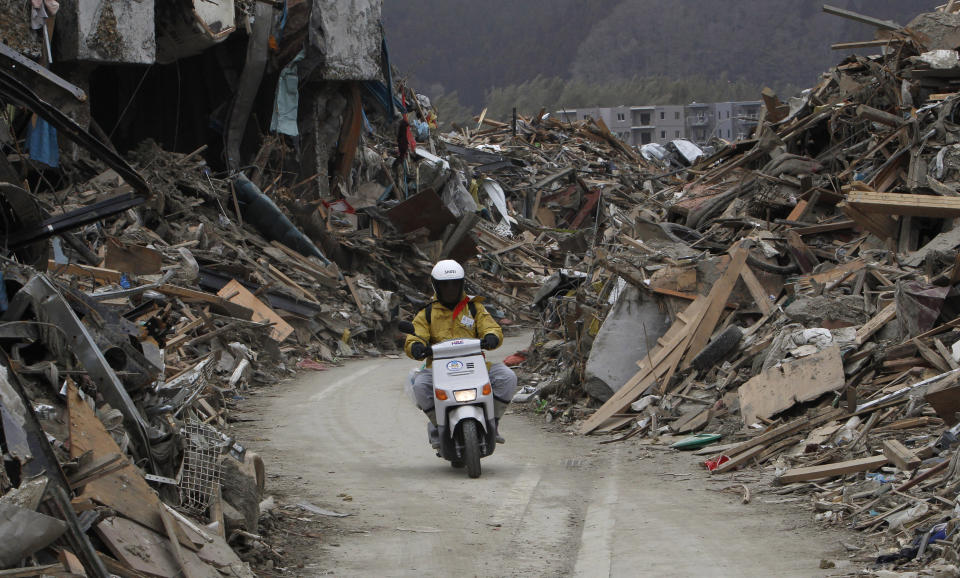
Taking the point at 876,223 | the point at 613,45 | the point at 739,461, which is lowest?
the point at 739,461

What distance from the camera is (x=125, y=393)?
6.92m

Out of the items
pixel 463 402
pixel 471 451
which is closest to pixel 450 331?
pixel 463 402

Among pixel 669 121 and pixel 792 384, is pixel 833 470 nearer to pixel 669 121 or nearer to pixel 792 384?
pixel 792 384

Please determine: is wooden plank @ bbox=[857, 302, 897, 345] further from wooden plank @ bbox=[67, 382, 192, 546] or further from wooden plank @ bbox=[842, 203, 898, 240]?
wooden plank @ bbox=[67, 382, 192, 546]

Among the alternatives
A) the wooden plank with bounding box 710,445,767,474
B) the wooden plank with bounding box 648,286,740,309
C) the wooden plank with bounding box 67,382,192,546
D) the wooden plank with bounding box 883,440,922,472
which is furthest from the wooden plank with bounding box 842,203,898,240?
the wooden plank with bounding box 67,382,192,546

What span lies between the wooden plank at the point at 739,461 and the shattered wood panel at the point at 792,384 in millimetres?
755

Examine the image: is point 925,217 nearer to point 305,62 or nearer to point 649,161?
point 305,62

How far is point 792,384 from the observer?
402 inches

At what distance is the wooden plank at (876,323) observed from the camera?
10.7 metres

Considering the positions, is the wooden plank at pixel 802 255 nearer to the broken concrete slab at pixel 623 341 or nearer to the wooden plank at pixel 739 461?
the broken concrete slab at pixel 623 341

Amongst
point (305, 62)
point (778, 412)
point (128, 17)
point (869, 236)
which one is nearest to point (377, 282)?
point (305, 62)

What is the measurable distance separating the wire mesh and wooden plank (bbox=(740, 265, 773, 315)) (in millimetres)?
7282

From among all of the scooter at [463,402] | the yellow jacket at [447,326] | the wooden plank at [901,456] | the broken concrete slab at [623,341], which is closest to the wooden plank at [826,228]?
the broken concrete slab at [623,341]

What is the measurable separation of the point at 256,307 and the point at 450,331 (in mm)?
9645
